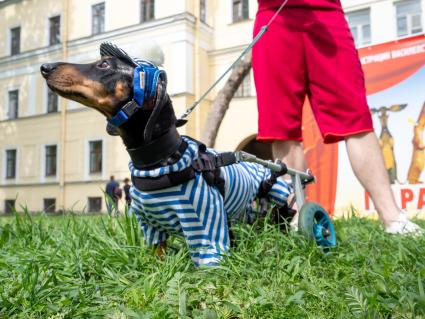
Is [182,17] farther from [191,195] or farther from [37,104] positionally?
[191,195]

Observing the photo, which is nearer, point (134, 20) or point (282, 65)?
point (282, 65)

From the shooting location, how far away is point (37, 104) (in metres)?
18.6

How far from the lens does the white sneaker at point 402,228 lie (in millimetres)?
2424

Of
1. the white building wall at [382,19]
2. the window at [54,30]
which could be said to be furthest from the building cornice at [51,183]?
the white building wall at [382,19]

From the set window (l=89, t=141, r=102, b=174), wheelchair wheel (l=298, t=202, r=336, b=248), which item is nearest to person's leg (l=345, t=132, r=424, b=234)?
wheelchair wheel (l=298, t=202, r=336, b=248)

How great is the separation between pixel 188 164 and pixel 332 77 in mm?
1242

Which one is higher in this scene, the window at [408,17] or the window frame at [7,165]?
the window at [408,17]

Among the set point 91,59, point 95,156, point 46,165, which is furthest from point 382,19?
point 46,165

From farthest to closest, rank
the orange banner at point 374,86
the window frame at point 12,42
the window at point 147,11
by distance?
1. the window frame at point 12,42
2. the window at point 147,11
3. the orange banner at point 374,86

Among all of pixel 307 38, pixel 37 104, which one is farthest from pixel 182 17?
pixel 307 38

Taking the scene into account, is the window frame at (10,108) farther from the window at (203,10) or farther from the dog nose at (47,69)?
the dog nose at (47,69)

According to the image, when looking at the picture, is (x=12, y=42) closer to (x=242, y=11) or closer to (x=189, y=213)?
(x=242, y=11)

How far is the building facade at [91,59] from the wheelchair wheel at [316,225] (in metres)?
11.2

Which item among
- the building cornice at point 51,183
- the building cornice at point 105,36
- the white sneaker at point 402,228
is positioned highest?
the building cornice at point 105,36
